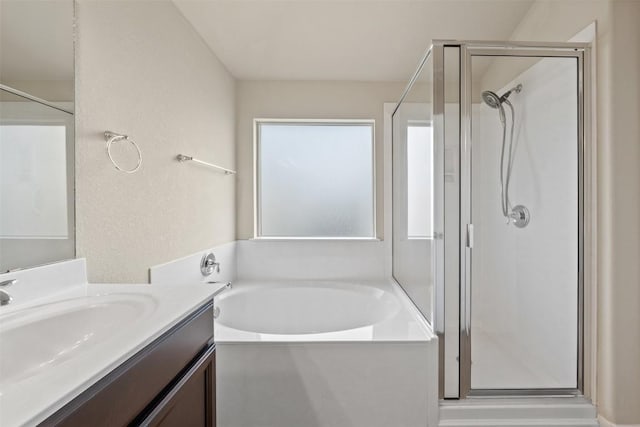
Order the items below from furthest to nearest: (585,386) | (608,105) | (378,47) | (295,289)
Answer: (295,289)
(378,47)
(585,386)
(608,105)

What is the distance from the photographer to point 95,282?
1.23 meters

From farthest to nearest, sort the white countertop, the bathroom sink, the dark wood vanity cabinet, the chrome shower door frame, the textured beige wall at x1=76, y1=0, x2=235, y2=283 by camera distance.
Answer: the chrome shower door frame, the textured beige wall at x1=76, y1=0, x2=235, y2=283, the bathroom sink, the dark wood vanity cabinet, the white countertop

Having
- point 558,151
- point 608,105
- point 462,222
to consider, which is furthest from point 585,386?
point 608,105

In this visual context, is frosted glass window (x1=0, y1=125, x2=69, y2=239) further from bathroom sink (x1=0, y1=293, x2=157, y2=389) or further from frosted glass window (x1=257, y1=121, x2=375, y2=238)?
frosted glass window (x1=257, y1=121, x2=375, y2=238)

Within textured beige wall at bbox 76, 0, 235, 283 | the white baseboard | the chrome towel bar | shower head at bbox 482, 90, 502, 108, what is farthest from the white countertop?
the white baseboard

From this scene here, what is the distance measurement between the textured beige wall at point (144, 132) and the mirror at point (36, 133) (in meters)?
0.05

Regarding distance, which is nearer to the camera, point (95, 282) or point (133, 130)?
point (95, 282)

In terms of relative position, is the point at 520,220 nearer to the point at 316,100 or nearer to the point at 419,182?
the point at 419,182

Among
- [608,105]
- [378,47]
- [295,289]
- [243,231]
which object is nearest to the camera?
[608,105]

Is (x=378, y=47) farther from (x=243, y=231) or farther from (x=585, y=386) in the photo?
(x=585, y=386)

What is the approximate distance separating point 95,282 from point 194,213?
873 mm

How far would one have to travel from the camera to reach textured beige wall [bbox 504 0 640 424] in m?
1.49

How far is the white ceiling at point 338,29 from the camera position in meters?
1.98

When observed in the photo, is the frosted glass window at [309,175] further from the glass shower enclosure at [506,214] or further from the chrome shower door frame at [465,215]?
the chrome shower door frame at [465,215]
